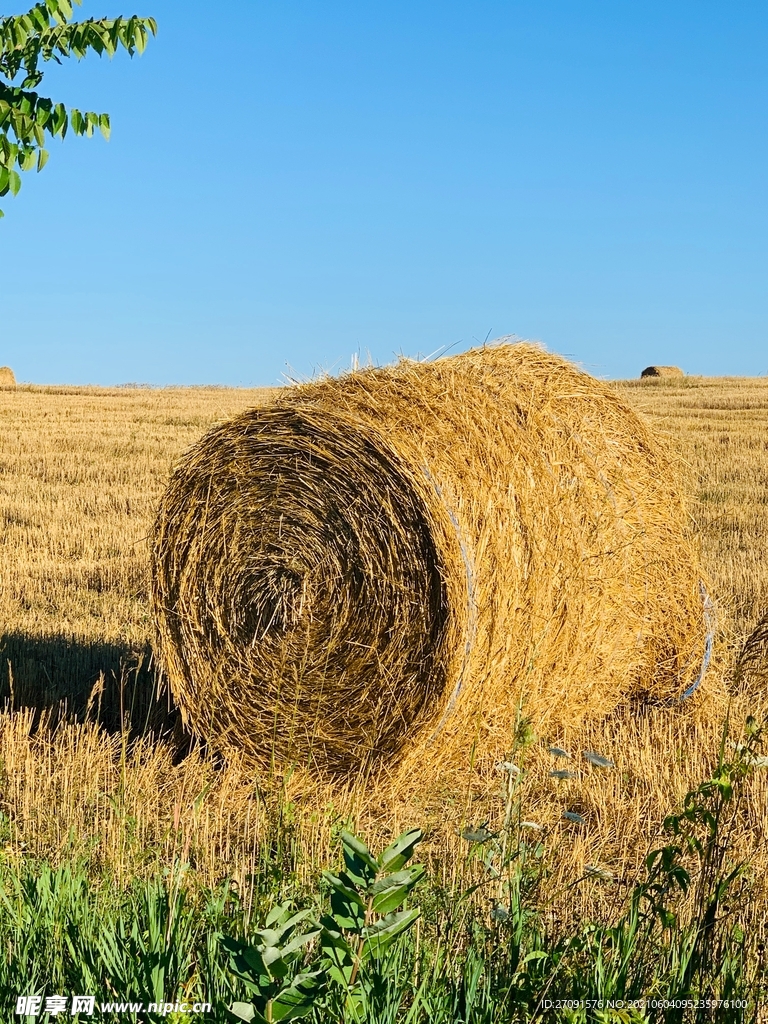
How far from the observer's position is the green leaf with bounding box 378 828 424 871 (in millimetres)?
2271

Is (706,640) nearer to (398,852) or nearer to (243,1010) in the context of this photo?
(398,852)

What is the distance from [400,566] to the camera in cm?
538

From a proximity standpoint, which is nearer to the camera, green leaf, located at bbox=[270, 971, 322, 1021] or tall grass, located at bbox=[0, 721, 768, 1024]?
green leaf, located at bbox=[270, 971, 322, 1021]

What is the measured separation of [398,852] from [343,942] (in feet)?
0.91

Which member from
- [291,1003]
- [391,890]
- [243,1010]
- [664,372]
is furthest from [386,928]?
[664,372]

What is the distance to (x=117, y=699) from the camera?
6.91 m

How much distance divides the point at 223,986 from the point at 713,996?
1.31m

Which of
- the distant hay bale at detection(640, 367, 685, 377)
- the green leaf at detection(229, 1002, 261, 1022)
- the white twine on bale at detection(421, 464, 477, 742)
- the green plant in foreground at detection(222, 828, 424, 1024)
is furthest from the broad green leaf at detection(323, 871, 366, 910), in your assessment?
the distant hay bale at detection(640, 367, 685, 377)

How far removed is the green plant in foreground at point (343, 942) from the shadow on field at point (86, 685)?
12.0 feet

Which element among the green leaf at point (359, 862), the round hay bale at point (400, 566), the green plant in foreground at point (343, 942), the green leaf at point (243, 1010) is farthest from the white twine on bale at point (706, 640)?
the green leaf at point (243, 1010)

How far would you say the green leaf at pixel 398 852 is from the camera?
2.27 m

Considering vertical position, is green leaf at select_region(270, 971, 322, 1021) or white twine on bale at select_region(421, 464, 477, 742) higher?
white twine on bale at select_region(421, 464, 477, 742)

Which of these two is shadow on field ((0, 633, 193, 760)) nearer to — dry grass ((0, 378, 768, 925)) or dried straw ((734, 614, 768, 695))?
dry grass ((0, 378, 768, 925))

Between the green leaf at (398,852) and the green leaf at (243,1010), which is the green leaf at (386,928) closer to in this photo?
the green leaf at (398,852)
